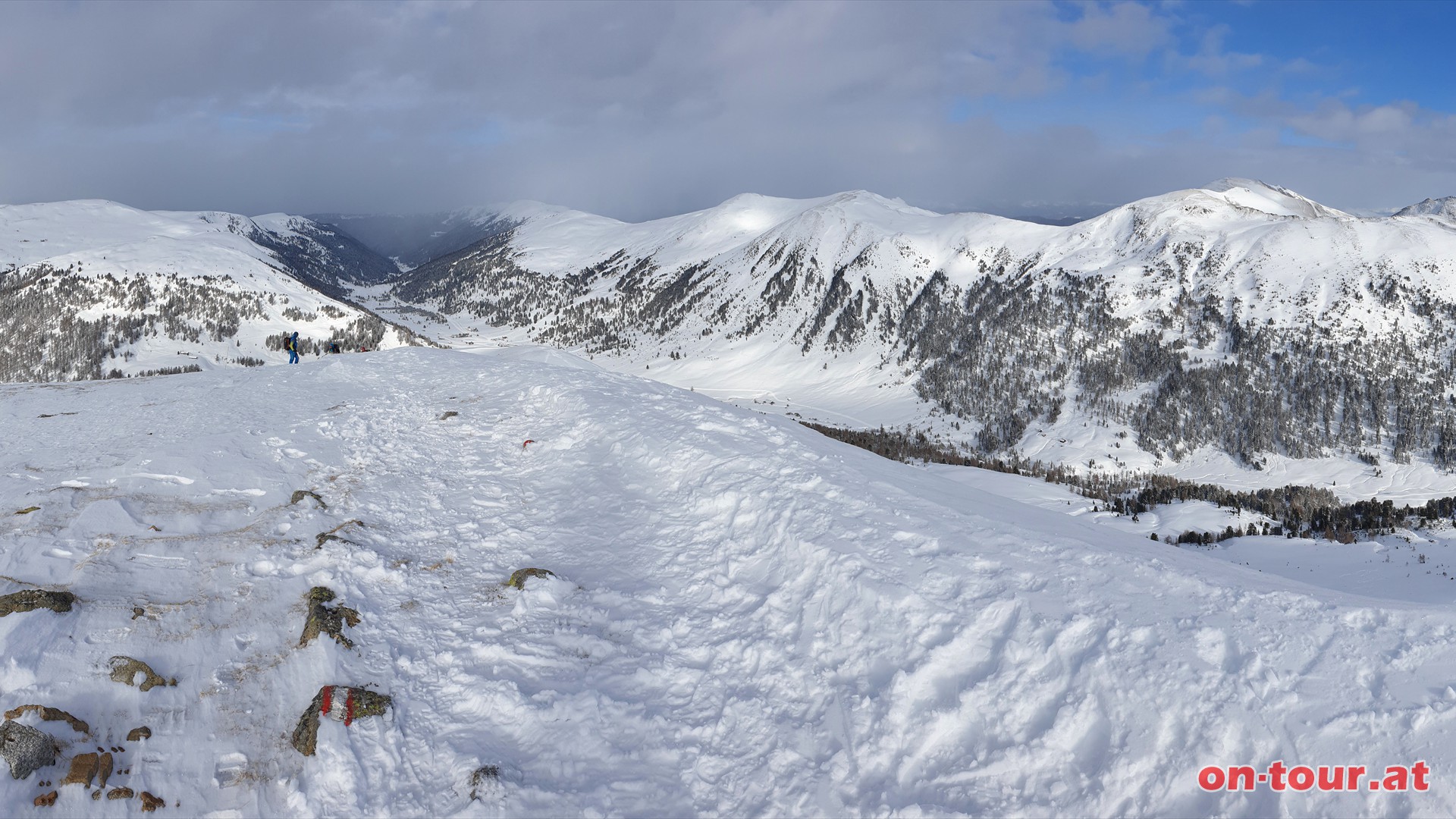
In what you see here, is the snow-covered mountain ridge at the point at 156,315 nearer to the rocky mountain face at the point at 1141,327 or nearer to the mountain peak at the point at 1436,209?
the rocky mountain face at the point at 1141,327

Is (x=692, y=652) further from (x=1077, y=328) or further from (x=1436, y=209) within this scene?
(x=1436, y=209)

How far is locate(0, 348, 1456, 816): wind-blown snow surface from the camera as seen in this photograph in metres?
6.63

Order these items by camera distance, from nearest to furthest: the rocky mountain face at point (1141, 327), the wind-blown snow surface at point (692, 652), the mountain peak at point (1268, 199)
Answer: the wind-blown snow surface at point (692, 652) < the rocky mountain face at point (1141, 327) < the mountain peak at point (1268, 199)

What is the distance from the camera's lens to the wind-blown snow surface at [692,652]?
6.63 metres

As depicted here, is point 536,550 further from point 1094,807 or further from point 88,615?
point 1094,807

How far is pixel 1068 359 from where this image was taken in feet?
246

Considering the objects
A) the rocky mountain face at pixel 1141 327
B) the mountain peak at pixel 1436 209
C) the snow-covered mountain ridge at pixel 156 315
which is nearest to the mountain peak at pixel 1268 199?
the rocky mountain face at pixel 1141 327

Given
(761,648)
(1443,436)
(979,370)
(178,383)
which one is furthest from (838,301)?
(761,648)

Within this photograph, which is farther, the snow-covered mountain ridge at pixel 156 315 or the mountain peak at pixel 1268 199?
the mountain peak at pixel 1268 199

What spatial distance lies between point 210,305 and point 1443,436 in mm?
140863

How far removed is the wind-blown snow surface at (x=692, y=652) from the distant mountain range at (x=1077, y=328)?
56.1 meters

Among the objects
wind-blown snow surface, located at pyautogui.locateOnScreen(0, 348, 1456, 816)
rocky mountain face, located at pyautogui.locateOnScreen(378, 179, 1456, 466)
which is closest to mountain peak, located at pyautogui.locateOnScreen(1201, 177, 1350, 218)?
rocky mountain face, located at pyautogui.locateOnScreen(378, 179, 1456, 466)

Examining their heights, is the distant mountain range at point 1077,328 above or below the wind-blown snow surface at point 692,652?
above

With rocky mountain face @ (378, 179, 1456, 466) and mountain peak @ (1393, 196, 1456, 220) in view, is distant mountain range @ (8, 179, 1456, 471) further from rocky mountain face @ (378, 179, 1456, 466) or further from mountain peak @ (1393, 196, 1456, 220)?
mountain peak @ (1393, 196, 1456, 220)
